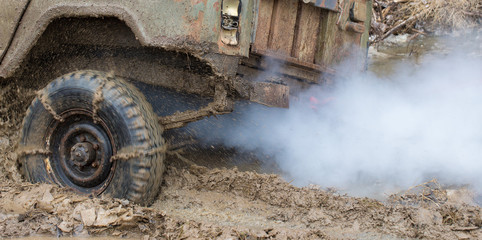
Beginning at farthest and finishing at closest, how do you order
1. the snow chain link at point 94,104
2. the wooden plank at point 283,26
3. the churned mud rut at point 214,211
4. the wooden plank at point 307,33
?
the wooden plank at point 307,33 → the wooden plank at point 283,26 → the snow chain link at point 94,104 → the churned mud rut at point 214,211

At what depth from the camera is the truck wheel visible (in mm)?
2969

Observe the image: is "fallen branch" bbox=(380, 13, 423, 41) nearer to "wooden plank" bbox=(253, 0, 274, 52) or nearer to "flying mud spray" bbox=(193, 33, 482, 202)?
"flying mud spray" bbox=(193, 33, 482, 202)

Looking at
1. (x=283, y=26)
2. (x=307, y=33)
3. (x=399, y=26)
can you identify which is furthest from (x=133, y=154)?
(x=399, y=26)

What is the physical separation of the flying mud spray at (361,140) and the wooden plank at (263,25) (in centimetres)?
60

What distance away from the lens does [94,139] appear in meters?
3.14

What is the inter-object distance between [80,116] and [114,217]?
784 millimetres

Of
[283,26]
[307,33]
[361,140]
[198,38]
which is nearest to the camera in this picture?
[198,38]

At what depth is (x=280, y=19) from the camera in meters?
3.37

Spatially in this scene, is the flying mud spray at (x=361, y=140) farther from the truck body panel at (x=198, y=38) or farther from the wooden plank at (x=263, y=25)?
the wooden plank at (x=263, y=25)

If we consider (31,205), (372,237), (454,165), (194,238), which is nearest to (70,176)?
(31,205)

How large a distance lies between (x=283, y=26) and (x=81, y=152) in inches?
61.4

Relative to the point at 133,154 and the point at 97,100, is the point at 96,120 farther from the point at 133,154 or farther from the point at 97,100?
the point at 133,154

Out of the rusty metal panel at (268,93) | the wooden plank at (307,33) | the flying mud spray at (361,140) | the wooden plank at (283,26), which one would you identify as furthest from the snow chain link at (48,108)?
the wooden plank at (307,33)

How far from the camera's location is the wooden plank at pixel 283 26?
3342 mm
